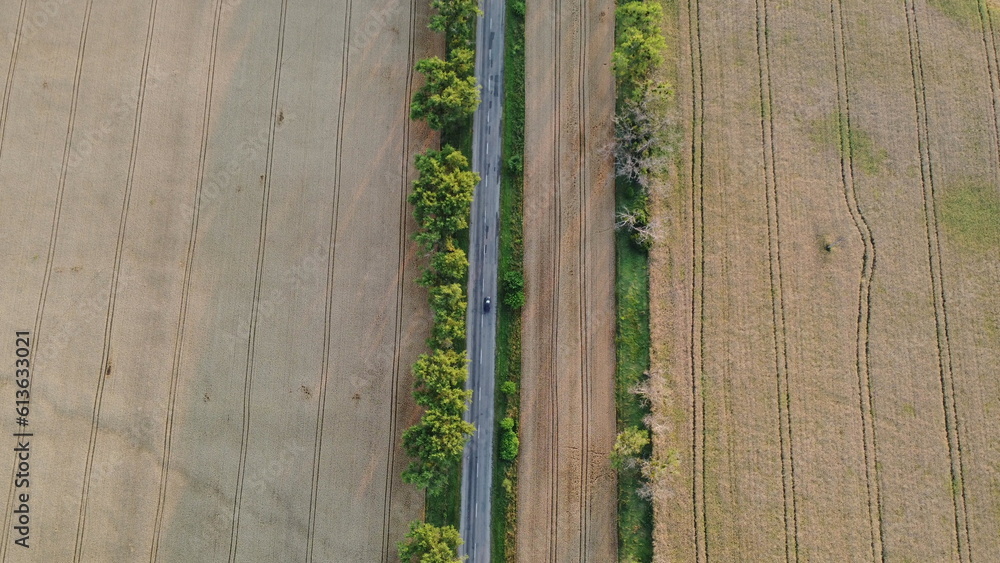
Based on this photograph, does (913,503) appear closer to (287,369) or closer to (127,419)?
(287,369)

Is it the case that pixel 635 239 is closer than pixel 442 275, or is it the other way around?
pixel 442 275

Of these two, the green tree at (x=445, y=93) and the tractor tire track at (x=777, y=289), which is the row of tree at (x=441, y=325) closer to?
the green tree at (x=445, y=93)

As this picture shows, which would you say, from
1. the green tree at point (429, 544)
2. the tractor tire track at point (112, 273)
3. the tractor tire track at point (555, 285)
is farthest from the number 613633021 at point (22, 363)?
the tractor tire track at point (555, 285)

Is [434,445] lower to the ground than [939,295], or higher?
lower

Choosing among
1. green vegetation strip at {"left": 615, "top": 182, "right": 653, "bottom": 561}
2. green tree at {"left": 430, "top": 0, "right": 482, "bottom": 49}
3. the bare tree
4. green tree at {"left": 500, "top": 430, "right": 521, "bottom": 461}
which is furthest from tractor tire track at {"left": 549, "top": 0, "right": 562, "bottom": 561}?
green tree at {"left": 430, "top": 0, "right": 482, "bottom": 49}

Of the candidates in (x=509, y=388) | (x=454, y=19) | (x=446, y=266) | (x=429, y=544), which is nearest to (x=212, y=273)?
(x=446, y=266)

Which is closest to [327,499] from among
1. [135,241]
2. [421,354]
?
[421,354]

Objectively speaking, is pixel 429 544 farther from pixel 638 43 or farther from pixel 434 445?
pixel 638 43
